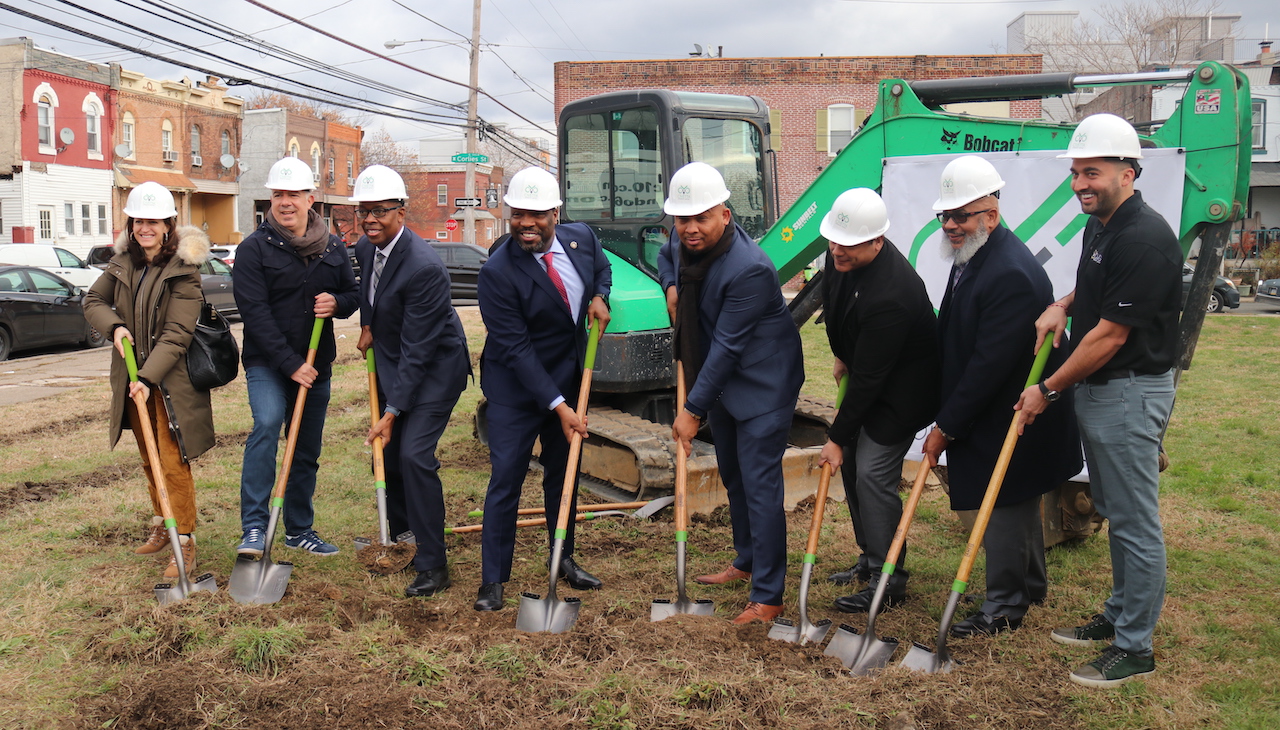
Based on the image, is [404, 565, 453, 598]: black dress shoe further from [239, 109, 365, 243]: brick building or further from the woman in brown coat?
[239, 109, 365, 243]: brick building

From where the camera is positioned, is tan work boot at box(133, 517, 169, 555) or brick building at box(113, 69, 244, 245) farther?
brick building at box(113, 69, 244, 245)

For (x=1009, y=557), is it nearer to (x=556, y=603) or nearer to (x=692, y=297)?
(x=692, y=297)

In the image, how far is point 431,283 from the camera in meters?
5.22

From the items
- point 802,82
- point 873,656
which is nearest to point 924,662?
point 873,656

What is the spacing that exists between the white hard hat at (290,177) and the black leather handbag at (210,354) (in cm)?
80

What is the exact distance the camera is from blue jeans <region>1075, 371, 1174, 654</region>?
4027 millimetres

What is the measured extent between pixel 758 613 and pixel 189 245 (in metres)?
3.42

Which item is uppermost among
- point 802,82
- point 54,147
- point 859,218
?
point 802,82

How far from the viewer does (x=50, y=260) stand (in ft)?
68.2

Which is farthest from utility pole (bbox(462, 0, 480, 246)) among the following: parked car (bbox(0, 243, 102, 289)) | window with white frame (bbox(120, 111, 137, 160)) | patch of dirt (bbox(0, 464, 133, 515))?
patch of dirt (bbox(0, 464, 133, 515))

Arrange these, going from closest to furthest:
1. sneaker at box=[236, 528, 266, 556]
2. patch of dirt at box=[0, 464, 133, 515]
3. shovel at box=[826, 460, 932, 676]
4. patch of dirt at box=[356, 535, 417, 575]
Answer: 1. shovel at box=[826, 460, 932, 676]
2. sneaker at box=[236, 528, 266, 556]
3. patch of dirt at box=[356, 535, 417, 575]
4. patch of dirt at box=[0, 464, 133, 515]

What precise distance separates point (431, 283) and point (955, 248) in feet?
8.31

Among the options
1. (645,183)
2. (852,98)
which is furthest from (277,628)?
(852,98)

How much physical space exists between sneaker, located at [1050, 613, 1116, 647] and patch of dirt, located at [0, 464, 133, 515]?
622cm
